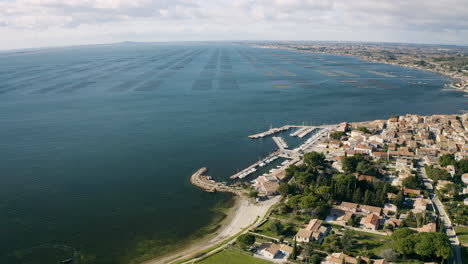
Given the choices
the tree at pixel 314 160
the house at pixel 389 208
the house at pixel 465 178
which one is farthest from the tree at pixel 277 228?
the house at pixel 465 178

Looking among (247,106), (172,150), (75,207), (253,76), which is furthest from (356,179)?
(253,76)

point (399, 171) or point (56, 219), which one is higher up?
point (399, 171)

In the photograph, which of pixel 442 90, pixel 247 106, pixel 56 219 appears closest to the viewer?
pixel 56 219

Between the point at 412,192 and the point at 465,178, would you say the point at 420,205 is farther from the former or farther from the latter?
the point at 465,178

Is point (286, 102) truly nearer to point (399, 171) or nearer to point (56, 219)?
point (399, 171)

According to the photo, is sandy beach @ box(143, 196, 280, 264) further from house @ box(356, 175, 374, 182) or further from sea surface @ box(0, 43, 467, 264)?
house @ box(356, 175, 374, 182)

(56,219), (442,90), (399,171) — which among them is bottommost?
(56,219)

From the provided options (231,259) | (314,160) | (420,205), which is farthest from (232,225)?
(420,205)

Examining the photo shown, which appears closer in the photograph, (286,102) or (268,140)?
(268,140)
